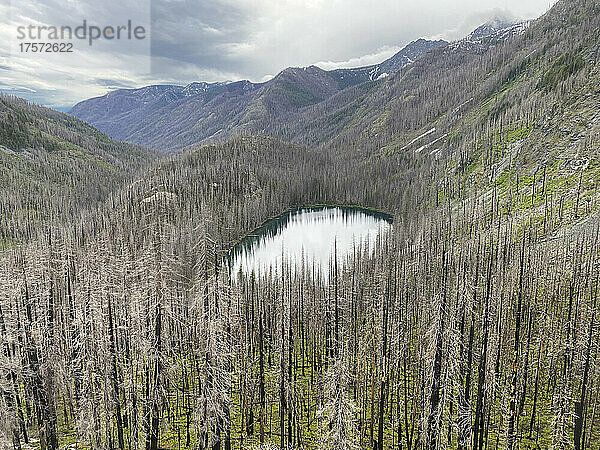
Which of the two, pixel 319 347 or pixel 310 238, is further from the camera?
pixel 310 238

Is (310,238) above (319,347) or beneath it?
above

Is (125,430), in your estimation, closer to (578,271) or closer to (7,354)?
(7,354)

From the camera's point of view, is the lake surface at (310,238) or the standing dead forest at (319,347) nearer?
the standing dead forest at (319,347)

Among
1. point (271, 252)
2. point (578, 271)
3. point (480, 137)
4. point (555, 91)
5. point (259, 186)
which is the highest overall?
point (555, 91)

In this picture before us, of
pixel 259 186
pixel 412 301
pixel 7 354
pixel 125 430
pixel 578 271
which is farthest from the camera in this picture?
pixel 259 186

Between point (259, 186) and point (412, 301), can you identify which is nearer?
point (412, 301)

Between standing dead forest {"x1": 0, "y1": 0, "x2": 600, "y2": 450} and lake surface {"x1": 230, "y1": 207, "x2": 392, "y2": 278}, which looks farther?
lake surface {"x1": 230, "y1": 207, "x2": 392, "y2": 278}

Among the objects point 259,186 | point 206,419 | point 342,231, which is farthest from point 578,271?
point 259,186

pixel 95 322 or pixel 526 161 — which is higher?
pixel 526 161
